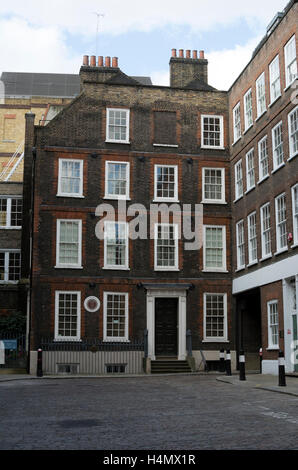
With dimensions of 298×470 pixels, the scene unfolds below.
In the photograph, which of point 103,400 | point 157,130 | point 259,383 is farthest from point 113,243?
point 103,400

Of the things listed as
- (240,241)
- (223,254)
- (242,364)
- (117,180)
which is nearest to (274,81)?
(240,241)

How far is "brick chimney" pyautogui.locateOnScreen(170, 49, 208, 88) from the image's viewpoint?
107ft

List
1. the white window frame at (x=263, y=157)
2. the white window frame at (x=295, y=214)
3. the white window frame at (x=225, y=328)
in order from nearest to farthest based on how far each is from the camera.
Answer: the white window frame at (x=295, y=214) < the white window frame at (x=263, y=157) < the white window frame at (x=225, y=328)

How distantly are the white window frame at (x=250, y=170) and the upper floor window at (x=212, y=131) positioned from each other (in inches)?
119

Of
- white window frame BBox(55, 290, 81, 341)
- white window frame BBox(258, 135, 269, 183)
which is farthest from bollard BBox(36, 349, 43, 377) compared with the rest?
white window frame BBox(258, 135, 269, 183)

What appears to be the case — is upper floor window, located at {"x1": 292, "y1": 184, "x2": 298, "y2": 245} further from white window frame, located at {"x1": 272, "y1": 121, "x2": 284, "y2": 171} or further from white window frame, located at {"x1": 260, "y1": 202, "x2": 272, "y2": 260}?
white window frame, located at {"x1": 260, "y1": 202, "x2": 272, "y2": 260}

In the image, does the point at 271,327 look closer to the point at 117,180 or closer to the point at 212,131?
the point at 117,180

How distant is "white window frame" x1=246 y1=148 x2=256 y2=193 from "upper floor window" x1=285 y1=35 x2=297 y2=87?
4299mm

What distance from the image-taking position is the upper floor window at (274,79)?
2448cm

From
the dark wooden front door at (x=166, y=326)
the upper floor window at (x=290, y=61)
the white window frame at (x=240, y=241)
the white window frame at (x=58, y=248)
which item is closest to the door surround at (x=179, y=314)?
the dark wooden front door at (x=166, y=326)

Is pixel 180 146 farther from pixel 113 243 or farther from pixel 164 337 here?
pixel 164 337

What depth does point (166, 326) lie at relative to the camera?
2859cm

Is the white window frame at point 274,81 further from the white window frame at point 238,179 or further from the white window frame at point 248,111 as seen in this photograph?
the white window frame at point 238,179
